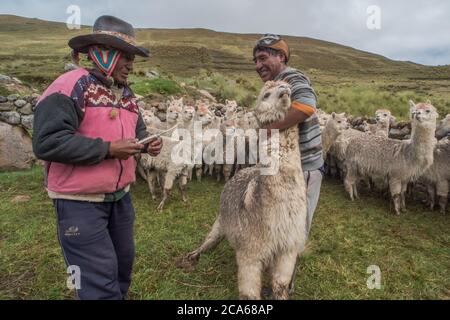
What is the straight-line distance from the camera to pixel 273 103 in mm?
2508

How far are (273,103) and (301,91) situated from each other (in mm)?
277

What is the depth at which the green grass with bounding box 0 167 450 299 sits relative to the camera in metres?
3.68

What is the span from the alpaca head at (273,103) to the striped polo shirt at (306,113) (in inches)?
3.9

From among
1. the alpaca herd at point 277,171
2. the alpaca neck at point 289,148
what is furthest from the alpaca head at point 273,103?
the alpaca neck at point 289,148

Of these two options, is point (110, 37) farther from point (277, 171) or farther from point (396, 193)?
point (396, 193)

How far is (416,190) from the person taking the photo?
24.6 feet

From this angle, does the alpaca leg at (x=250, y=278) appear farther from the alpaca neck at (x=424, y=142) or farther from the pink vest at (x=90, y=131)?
the alpaca neck at (x=424, y=142)

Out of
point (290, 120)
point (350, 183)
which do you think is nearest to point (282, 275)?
point (290, 120)

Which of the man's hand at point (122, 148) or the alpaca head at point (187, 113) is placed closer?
the man's hand at point (122, 148)

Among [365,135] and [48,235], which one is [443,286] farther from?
[48,235]

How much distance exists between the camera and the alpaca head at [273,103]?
8.04 feet

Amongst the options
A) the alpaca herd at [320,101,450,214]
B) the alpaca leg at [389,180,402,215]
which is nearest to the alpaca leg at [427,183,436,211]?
the alpaca herd at [320,101,450,214]

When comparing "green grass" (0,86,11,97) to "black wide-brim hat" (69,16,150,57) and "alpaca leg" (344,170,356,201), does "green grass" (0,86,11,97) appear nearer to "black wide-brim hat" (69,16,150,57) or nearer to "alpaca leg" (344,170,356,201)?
"alpaca leg" (344,170,356,201)
